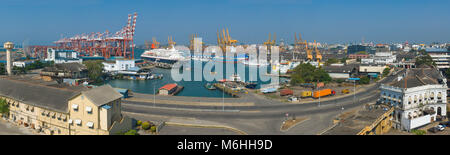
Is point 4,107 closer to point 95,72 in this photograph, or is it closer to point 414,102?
point 414,102

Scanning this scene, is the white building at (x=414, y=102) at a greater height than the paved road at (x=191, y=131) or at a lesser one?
greater

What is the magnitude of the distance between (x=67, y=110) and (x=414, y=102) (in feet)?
35.8

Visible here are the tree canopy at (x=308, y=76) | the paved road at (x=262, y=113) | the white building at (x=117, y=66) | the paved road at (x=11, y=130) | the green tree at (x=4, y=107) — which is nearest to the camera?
the paved road at (x=11, y=130)

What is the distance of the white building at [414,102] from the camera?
→ 1022 cm

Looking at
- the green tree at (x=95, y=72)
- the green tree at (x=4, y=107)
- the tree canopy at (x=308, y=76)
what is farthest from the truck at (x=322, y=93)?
the green tree at (x=95, y=72)

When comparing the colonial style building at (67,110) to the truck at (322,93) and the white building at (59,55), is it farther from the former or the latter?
the white building at (59,55)

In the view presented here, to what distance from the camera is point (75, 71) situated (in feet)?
73.8

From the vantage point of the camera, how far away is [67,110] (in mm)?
8070

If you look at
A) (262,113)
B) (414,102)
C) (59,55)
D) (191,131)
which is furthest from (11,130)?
(59,55)

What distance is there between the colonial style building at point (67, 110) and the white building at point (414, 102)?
340 inches

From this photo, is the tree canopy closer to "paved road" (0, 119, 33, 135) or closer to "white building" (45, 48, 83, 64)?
"paved road" (0, 119, 33, 135)

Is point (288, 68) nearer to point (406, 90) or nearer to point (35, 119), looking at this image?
point (406, 90)

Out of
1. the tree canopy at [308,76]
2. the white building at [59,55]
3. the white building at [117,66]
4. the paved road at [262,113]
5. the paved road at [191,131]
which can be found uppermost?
the white building at [59,55]

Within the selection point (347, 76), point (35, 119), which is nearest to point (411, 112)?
point (35, 119)
